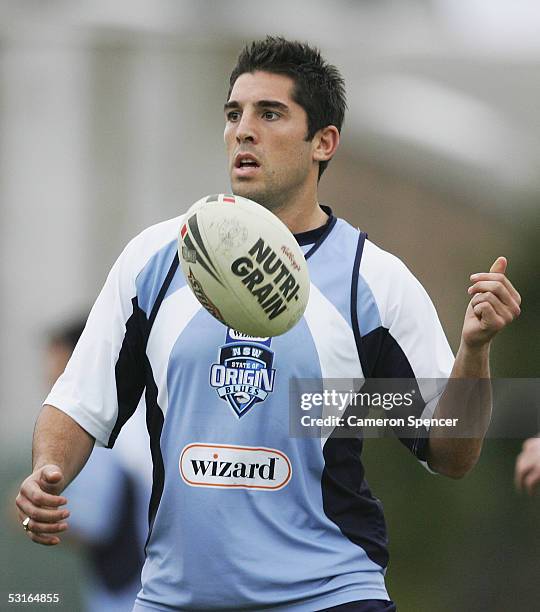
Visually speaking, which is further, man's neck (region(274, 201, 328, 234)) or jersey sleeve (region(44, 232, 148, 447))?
man's neck (region(274, 201, 328, 234))

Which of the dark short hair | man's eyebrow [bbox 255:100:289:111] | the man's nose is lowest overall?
the man's nose

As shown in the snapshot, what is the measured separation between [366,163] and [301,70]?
2271mm

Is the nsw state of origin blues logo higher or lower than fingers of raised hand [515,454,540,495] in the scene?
higher

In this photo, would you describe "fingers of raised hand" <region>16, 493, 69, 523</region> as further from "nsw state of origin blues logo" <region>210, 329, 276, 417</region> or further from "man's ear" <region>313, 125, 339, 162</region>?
"man's ear" <region>313, 125, 339, 162</region>

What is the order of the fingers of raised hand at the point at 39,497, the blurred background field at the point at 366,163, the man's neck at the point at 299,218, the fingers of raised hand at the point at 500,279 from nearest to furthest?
the fingers of raised hand at the point at 39,497, the fingers of raised hand at the point at 500,279, the man's neck at the point at 299,218, the blurred background field at the point at 366,163

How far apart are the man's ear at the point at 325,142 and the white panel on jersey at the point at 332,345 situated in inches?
18.9

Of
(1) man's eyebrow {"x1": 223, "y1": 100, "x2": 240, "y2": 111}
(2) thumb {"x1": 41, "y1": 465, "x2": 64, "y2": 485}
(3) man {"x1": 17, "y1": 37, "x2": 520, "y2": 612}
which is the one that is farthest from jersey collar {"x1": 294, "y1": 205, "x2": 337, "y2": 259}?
(2) thumb {"x1": 41, "y1": 465, "x2": 64, "y2": 485}

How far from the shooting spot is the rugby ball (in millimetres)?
2463

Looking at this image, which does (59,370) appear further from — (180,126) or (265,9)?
(265,9)

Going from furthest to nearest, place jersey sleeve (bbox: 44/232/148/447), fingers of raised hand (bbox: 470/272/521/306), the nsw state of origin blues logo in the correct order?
1. jersey sleeve (bbox: 44/232/148/447)
2. the nsw state of origin blues logo
3. fingers of raised hand (bbox: 470/272/521/306)

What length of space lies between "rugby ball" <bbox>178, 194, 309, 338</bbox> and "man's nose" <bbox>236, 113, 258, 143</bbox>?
1.18ft

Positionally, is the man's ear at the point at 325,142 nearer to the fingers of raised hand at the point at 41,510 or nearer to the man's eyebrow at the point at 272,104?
the man's eyebrow at the point at 272,104

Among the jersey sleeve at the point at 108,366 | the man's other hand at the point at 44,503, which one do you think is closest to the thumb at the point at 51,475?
the man's other hand at the point at 44,503

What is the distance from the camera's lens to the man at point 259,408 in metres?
2.56
